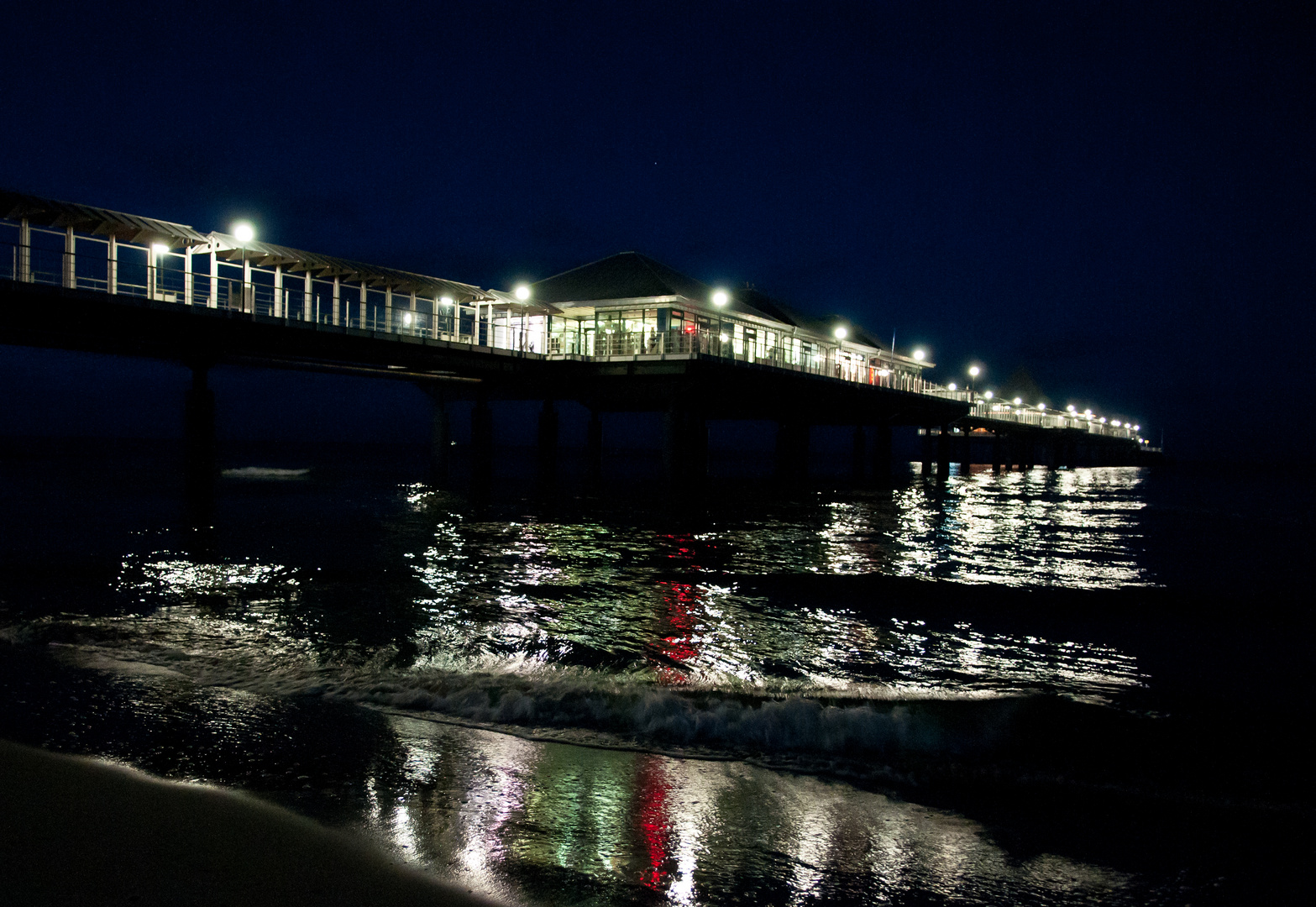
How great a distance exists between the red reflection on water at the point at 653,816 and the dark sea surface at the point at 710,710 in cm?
3

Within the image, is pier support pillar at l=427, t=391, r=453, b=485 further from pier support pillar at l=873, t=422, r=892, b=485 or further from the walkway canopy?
pier support pillar at l=873, t=422, r=892, b=485

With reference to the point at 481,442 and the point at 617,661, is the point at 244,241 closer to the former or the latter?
the point at 481,442

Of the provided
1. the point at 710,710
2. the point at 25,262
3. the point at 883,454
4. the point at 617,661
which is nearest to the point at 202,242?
the point at 25,262

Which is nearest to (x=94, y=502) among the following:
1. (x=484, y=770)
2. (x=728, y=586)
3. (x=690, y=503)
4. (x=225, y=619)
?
(x=690, y=503)

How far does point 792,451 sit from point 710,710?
45.0 metres

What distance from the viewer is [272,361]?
27.2 metres

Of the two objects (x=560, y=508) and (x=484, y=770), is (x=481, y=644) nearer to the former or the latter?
(x=484, y=770)

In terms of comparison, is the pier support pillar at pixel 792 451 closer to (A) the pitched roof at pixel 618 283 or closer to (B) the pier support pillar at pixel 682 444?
(A) the pitched roof at pixel 618 283

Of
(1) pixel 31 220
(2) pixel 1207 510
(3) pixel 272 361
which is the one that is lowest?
(2) pixel 1207 510

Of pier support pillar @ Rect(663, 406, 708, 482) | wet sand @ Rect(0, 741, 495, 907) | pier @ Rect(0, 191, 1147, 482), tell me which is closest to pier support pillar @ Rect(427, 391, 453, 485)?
pier @ Rect(0, 191, 1147, 482)

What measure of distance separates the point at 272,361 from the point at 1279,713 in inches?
1129

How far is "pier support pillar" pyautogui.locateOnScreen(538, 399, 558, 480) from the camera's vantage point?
37.9 meters

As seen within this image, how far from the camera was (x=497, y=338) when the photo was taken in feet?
133

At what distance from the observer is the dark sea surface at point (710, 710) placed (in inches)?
181
